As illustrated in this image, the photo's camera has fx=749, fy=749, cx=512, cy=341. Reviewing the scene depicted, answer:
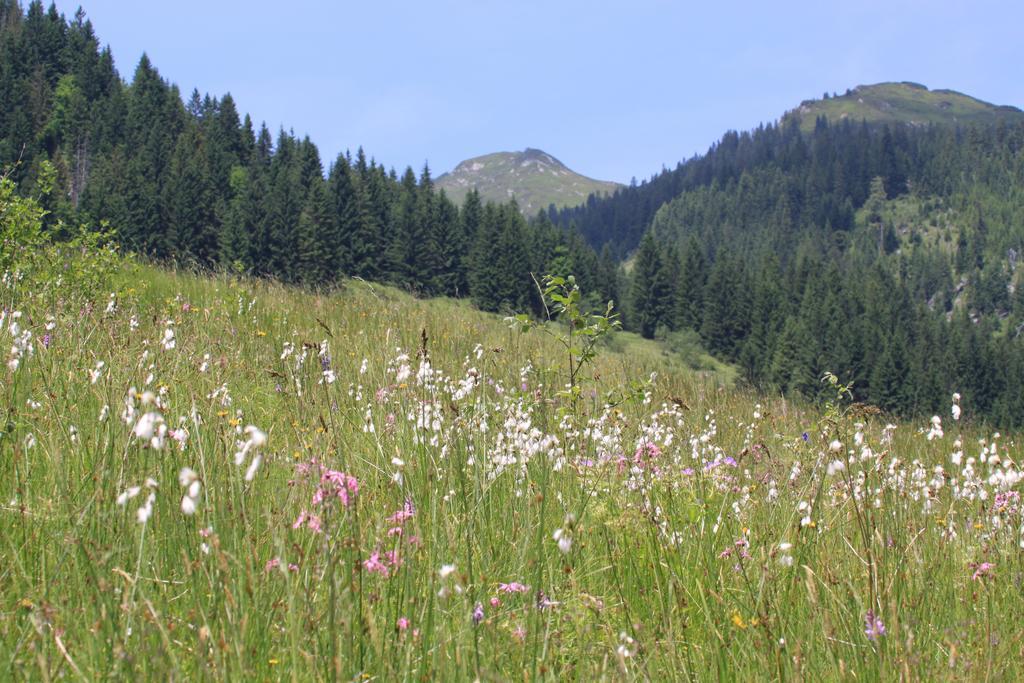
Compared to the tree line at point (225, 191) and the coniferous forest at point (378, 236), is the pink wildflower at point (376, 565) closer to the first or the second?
the tree line at point (225, 191)

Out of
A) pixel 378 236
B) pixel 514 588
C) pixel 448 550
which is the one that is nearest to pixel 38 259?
pixel 448 550

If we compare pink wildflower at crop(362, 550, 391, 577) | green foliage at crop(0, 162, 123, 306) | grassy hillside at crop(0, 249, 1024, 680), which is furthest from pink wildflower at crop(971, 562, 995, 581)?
green foliage at crop(0, 162, 123, 306)

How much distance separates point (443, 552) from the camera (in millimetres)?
2396

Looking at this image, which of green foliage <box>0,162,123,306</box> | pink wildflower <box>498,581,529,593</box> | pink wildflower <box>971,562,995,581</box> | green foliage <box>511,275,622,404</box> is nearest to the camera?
pink wildflower <box>498,581,529,593</box>

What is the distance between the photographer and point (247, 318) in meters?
8.77

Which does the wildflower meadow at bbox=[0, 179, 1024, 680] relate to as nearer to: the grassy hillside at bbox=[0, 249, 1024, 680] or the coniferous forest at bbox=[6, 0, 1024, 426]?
the grassy hillside at bbox=[0, 249, 1024, 680]

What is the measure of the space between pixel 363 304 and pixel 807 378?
7684 cm

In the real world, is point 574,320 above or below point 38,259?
below

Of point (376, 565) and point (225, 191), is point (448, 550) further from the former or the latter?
point (225, 191)

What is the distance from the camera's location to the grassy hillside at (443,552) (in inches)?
68.3

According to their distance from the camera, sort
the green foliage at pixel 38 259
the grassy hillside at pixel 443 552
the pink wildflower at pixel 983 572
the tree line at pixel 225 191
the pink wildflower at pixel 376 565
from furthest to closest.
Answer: the tree line at pixel 225 191, the green foliage at pixel 38 259, the pink wildflower at pixel 983 572, the pink wildflower at pixel 376 565, the grassy hillside at pixel 443 552

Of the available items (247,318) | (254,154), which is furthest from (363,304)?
(254,154)

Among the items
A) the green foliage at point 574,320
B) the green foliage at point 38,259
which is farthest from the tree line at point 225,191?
the green foliage at point 574,320

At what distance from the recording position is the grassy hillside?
1.73 meters
